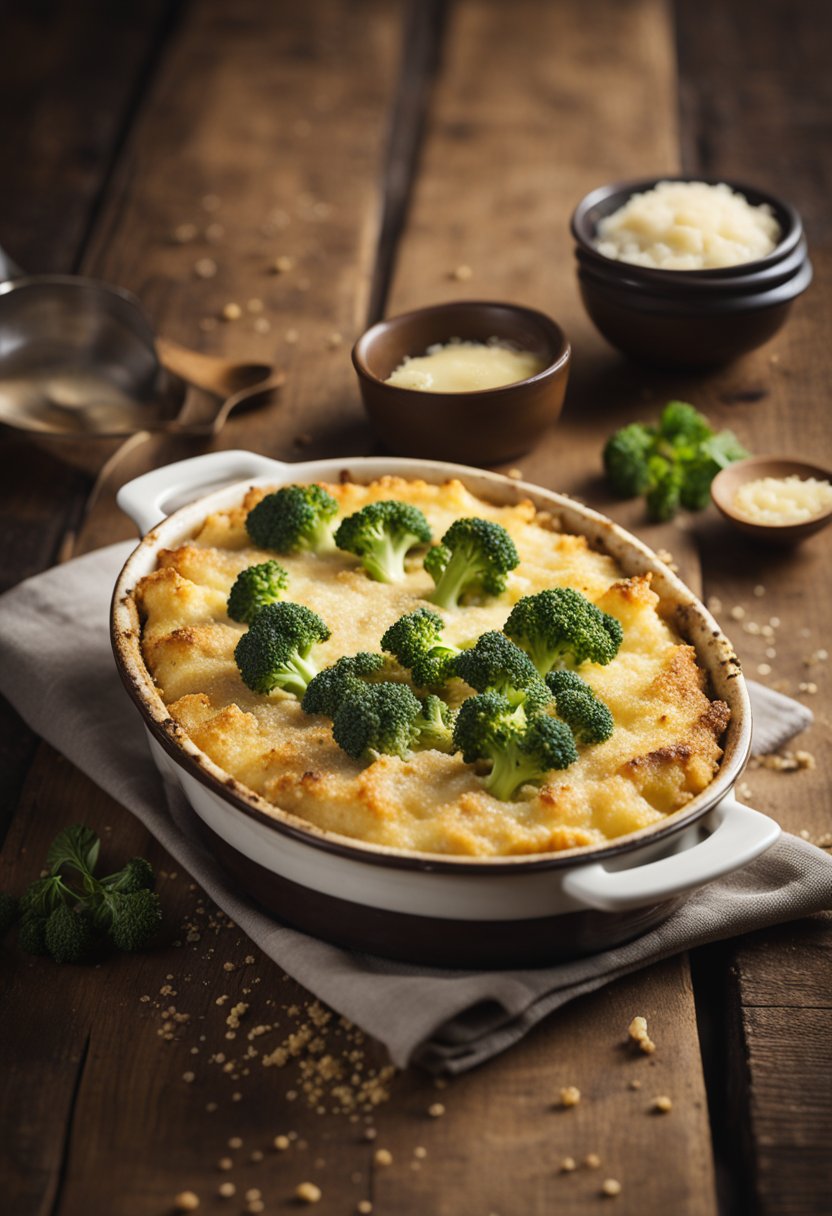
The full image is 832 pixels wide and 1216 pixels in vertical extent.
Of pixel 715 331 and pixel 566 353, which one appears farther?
pixel 715 331

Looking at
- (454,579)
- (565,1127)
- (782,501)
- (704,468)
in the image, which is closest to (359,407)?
(704,468)

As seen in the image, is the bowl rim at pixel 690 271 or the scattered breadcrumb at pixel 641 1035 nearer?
the scattered breadcrumb at pixel 641 1035

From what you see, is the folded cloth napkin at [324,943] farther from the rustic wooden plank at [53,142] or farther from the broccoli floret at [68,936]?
the rustic wooden plank at [53,142]

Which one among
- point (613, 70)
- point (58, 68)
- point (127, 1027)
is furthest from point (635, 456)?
point (58, 68)

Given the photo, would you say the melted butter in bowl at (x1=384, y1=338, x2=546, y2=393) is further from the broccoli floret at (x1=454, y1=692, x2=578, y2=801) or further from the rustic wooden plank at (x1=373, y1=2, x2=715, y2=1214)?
the broccoli floret at (x1=454, y1=692, x2=578, y2=801)

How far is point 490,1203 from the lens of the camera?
97.7 inches

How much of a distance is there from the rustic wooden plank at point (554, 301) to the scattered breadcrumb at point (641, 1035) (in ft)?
0.08

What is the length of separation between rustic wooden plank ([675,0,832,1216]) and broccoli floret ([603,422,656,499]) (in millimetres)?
235

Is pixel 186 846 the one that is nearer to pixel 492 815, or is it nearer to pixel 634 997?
pixel 492 815

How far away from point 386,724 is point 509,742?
0.26m

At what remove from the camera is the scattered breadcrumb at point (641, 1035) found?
9.03 ft

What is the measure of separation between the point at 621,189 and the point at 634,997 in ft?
10.1

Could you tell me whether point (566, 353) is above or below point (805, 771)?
above

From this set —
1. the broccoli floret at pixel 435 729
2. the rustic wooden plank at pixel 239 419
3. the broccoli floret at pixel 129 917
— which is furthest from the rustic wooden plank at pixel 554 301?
the broccoli floret at pixel 129 917
